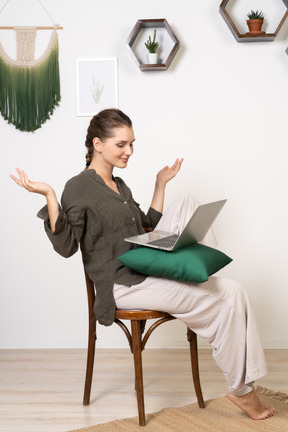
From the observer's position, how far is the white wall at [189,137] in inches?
125

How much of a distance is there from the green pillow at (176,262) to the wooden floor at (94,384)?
65cm

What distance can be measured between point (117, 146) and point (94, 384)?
116 centimetres

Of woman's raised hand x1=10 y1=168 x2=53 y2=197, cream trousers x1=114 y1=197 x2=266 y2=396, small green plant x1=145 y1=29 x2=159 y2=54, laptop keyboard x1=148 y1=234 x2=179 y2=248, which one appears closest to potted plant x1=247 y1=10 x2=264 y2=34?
small green plant x1=145 y1=29 x2=159 y2=54

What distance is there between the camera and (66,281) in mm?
3334

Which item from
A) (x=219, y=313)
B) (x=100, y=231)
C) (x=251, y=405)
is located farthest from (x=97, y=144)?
(x=251, y=405)

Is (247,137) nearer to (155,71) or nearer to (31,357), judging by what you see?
(155,71)

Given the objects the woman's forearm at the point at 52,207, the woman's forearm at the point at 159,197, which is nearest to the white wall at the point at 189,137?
the woman's forearm at the point at 159,197

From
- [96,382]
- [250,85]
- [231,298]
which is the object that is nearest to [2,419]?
[96,382]

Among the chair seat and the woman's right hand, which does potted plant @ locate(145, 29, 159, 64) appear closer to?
the woman's right hand

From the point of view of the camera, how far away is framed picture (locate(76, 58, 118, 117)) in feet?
10.5

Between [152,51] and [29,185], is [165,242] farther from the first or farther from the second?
[152,51]

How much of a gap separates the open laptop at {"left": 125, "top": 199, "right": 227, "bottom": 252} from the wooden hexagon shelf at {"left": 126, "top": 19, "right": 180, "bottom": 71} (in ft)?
3.95

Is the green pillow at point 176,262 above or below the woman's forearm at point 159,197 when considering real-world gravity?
below

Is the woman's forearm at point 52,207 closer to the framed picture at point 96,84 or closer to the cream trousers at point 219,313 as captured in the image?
the cream trousers at point 219,313
